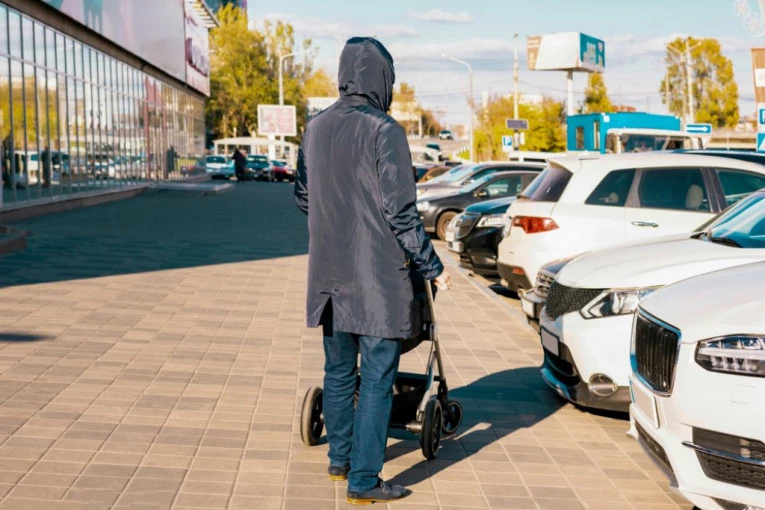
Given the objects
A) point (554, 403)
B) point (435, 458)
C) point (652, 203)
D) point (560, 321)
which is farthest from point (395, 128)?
point (652, 203)

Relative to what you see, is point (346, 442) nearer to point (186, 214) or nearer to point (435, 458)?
point (435, 458)

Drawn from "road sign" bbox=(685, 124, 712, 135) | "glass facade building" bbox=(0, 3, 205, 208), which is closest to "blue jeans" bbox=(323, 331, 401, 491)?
"glass facade building" bbox=(0, 3, 205, 208)

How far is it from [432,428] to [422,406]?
0.13m

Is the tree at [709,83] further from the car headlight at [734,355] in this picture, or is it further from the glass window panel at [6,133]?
the car headlight at [734,355]

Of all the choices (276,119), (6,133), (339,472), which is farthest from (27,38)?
(276,119)

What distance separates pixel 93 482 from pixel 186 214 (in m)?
21.5

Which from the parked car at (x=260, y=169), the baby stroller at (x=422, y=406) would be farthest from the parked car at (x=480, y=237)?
the parked car at (x=260, y=169)

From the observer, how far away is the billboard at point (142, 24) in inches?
1057

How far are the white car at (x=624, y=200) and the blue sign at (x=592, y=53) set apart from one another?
58.7m

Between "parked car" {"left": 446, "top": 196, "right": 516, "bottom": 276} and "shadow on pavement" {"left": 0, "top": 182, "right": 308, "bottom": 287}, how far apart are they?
3.17m

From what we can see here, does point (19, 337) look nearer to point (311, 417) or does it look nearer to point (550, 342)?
point (311, 417)

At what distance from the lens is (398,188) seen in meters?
4.85

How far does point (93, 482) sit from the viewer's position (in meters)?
5.17

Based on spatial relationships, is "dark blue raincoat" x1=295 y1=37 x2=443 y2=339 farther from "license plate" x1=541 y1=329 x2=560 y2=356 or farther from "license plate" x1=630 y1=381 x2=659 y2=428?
"license plate" x1=541 y1=329 x2=560 y2=356
